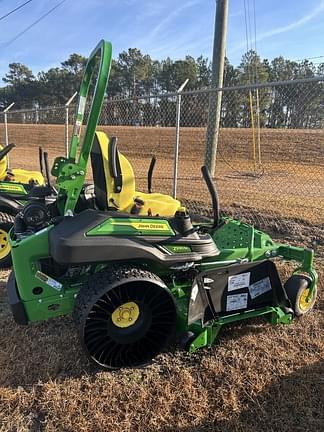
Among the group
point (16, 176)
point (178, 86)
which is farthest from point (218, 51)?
point (178, 86)

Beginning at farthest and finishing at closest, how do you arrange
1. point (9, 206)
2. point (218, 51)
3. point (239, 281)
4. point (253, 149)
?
point (253, 149)
point (218, 51)
point (9, 206)
point (239, 281)

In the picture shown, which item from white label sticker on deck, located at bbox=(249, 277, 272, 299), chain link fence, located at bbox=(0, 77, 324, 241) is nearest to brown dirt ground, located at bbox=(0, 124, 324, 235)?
chain link fence, located at bbox=(0, 77, 324, 241)

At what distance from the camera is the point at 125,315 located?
2492 mm

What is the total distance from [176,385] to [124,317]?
0.53 m

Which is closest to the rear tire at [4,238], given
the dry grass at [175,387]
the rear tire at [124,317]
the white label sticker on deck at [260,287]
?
the dry grass at [175,387]

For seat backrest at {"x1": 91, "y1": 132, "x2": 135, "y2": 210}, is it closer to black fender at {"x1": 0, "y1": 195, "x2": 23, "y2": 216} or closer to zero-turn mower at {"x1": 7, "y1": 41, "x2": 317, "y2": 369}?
zero-turn mower at {"x1": 7, "y1": 41, "x2": 317, "y2": 369}

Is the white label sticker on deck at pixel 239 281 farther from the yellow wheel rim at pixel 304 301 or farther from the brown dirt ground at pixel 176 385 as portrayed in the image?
the yellow wheel rim at pixel 304 301

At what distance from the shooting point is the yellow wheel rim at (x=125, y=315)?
2461 millimetres

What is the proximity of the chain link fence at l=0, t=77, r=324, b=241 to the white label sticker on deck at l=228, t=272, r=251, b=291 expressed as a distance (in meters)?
2.42

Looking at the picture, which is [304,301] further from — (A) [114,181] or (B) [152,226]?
(A) [114,181]

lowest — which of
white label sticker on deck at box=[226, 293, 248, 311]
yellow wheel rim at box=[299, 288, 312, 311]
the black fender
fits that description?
yellow wheel rim at box=[299, 288, 312, 311]

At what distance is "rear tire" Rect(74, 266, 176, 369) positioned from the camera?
2375 mm

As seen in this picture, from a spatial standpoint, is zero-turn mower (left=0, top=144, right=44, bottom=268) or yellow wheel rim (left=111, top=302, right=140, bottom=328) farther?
zero-turn mower (left=0, top=144, right=44, bottom=268)

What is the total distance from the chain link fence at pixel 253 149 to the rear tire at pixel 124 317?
119 inches
